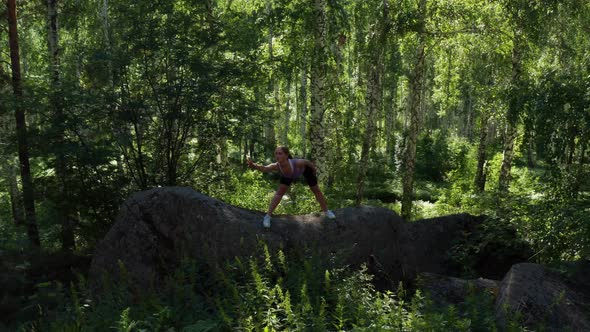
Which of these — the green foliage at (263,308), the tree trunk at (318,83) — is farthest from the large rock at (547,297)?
the tree trunk at (318,83)

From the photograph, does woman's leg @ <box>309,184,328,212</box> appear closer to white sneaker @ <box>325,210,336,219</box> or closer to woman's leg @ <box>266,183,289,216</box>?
white sneaker @ <box>325,210,336,219</box>

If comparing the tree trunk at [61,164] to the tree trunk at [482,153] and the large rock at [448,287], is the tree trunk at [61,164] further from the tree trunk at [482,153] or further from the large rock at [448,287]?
the tree trunk at [482,153]

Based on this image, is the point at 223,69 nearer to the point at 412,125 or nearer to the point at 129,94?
the point at 129,94

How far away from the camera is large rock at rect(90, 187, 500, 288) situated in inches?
271

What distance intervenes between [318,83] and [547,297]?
7.79 m

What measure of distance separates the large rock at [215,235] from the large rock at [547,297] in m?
1.75

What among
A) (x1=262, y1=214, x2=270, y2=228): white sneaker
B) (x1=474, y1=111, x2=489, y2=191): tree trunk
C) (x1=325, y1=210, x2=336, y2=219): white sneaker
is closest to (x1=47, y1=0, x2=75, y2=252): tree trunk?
(x1=262, y1=214, x2=270, y2=228): white sneaker

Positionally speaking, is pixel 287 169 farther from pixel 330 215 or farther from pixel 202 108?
pixel 202 108

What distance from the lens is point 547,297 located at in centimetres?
606

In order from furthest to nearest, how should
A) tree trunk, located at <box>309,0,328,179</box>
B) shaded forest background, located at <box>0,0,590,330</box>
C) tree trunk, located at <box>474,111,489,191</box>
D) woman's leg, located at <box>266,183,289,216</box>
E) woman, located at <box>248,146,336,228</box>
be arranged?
tree trunk, located at <box>474,111,489,191</box> < tree trunk, located at <box>309,0,328,179</box> < shaded forest background, located at <box>0,0,590,330</box> < woman, located at <box>248,146,336,228</box> < woman's leg, located at <box>266,183,289,216</box>

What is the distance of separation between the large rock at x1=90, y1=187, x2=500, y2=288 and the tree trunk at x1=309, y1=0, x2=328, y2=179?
479 cm

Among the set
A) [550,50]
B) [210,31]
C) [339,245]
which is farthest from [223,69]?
[550,50]

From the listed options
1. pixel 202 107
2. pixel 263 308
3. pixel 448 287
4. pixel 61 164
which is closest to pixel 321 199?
pixel 448 287

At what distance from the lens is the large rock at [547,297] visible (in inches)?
221
